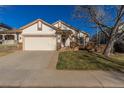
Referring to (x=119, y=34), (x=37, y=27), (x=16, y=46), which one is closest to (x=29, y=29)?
(x=37, y=27)

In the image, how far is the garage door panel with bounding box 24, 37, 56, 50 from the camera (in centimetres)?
2255

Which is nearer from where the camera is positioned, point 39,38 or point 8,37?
point 39,38

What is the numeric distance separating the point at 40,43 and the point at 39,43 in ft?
0.38

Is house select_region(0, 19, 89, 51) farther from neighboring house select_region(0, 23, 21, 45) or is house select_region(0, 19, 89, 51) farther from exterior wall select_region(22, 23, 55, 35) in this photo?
neighboring house select_region(0, 23, 21, 45)

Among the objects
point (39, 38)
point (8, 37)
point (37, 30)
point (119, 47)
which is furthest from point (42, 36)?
point (119, 47)

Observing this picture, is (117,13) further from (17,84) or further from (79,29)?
(17,84)

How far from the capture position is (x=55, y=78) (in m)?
8.29

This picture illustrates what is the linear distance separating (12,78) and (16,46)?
14836 millimetres

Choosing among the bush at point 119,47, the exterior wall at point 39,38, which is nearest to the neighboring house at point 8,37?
the exterior wall at point 39,38

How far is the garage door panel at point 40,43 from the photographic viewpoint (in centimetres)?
2255

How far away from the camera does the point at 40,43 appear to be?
2272 cm

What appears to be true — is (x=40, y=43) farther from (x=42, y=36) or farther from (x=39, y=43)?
(x=42, y=36)

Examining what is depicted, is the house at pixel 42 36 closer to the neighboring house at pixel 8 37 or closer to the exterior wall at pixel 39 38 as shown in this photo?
the exterior wall at pixel 39 38
